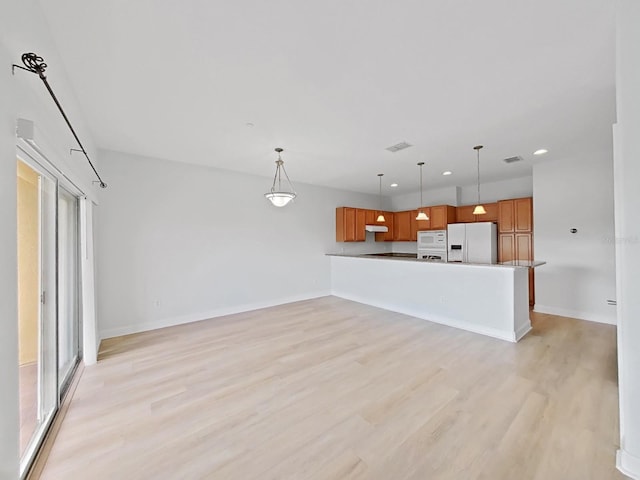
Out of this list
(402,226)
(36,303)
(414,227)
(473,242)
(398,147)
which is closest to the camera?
(36,303)

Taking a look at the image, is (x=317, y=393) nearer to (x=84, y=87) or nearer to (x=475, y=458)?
(x=475, y=458)

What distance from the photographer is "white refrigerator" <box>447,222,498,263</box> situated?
5566mm

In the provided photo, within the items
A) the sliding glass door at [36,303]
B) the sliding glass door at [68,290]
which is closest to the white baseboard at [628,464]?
the sliding glass door at [36,303]

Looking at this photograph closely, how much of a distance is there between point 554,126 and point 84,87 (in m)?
5.02

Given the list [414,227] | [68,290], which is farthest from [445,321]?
[68,290]

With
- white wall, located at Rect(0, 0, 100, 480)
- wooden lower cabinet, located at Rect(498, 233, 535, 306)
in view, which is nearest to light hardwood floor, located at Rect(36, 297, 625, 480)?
white wall, located at Rect(0, 0, 100, 480)

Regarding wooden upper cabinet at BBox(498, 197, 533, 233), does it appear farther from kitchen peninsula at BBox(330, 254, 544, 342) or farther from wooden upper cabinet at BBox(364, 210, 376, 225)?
wooden upper cabinet at BBox(364, 210, 376, 225)

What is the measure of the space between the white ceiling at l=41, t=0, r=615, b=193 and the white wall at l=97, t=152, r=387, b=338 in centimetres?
79

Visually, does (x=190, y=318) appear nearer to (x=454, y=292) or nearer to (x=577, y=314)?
(x=454, y=292)

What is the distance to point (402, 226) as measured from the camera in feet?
24.7

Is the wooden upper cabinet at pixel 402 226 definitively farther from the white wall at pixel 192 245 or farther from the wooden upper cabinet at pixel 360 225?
the white wall at pixel 192 245

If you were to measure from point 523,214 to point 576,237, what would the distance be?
1.04m

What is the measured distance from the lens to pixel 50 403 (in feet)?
7.00

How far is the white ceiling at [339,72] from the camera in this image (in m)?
1.57
